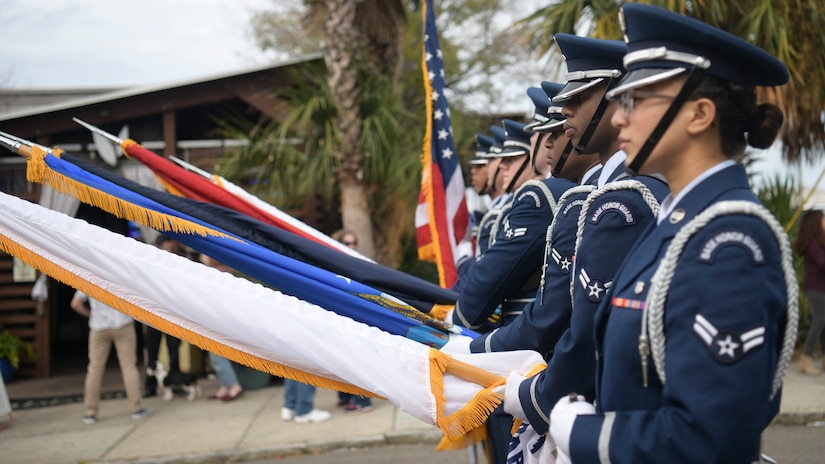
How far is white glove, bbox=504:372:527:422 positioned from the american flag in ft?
12.3

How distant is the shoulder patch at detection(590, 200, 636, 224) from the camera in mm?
2156

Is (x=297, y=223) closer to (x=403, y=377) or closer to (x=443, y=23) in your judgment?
(x=403, y=377)

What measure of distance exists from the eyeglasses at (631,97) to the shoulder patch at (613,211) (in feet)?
1.21

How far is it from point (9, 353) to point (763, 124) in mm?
10377

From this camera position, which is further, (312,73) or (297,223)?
(312,73)

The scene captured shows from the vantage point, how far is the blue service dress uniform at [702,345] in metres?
1.54

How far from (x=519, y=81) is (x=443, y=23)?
2764 millimetres

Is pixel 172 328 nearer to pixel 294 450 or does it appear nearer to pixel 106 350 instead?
Answer: pixel 294 450

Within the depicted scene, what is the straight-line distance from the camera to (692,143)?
1.80 m

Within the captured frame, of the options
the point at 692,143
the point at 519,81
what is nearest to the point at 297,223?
the point at 692,143

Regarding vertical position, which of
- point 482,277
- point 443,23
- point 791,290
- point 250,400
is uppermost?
point 443,23

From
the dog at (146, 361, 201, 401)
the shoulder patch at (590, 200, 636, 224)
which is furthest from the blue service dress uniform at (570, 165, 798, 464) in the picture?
the dog at (146, 361, 201, 401)

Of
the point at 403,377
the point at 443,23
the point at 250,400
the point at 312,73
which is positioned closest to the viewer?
the point at 403,377

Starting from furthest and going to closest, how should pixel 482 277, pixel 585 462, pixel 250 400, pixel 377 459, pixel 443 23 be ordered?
pixel 443 23
pixel 250 400
pixel 377 459
pixel 482 277
pixel 585 462
